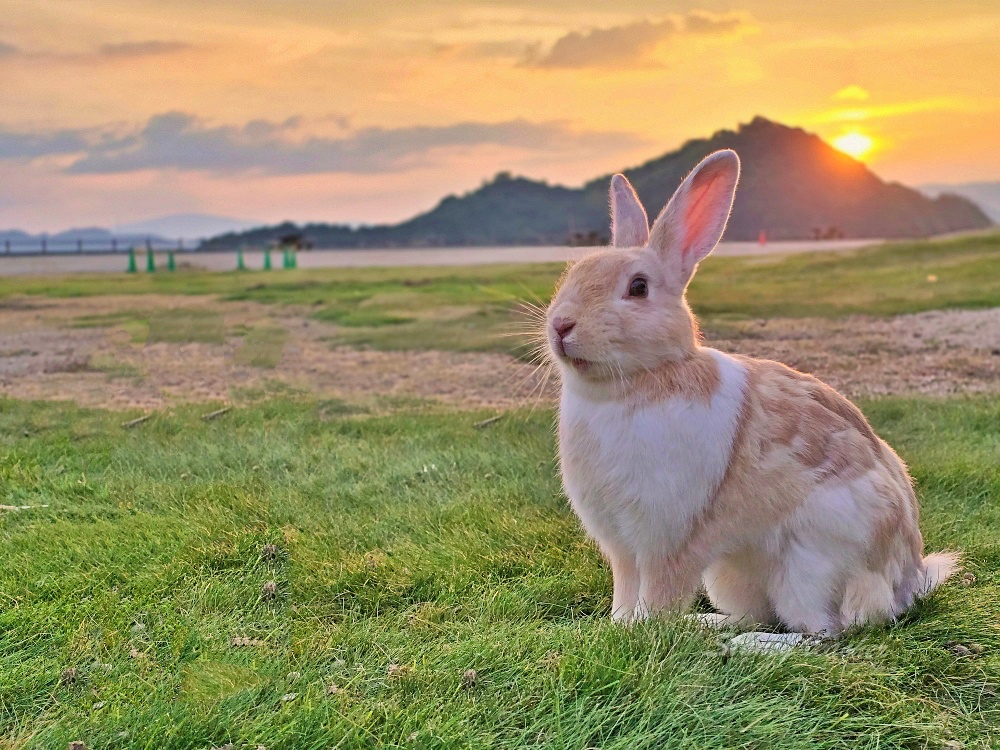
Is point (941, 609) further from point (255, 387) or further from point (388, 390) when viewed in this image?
point (255, 387)

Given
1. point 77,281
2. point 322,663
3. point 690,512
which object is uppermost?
point 77,281

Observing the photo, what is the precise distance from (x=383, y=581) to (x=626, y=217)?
5.61ft

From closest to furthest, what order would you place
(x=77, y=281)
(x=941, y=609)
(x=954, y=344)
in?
(x=941, y=609)
(x=954, y=344)
(x=77, y=281)

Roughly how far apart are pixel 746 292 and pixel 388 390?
4.70 m

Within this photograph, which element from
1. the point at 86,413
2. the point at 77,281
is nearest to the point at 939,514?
the point at 86,413

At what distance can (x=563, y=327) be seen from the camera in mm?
2789

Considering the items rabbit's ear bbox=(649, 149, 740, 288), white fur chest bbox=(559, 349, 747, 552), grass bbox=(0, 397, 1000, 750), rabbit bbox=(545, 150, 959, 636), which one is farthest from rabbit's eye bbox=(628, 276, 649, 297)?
grass bbox=(0, 397, 1000, 750)

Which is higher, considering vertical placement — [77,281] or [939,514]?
[77,281]

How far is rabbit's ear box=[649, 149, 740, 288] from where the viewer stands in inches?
116

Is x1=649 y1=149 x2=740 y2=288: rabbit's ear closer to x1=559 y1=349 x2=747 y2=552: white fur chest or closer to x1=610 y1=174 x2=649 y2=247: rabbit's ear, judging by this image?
x1=610 y1=174 x2=649 y2=247: rabbit's ear

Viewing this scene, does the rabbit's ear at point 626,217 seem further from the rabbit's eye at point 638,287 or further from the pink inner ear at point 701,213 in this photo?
the rabbit's eye at point 638,287

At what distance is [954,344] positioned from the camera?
7938 mm

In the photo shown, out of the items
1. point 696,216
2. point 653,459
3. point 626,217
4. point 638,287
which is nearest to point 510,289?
point 626,217

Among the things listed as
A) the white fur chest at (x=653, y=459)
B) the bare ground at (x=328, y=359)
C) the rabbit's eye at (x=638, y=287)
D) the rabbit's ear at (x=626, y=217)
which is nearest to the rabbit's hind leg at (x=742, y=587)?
the white fur chest at (x=653, y=459)
